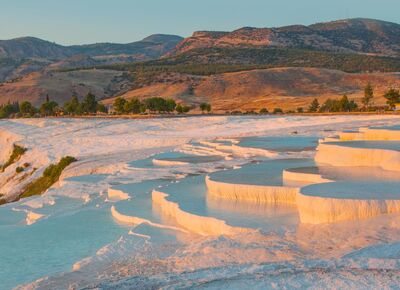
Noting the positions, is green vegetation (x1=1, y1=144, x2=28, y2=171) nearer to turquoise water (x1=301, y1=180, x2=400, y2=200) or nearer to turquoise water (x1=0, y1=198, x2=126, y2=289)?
turquoise water (x1=0, y1=198, x2=126, y2=289)

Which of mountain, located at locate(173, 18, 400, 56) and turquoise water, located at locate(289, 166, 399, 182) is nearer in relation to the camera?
turquoise water, located at locate(289, 166, 399, 182)

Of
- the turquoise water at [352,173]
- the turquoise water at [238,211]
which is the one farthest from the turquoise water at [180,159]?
the turquoise water at [238,211]

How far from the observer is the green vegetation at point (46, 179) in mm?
21484

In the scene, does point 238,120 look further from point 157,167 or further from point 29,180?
point 157,167

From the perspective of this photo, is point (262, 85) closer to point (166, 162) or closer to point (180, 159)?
point (180, 159)

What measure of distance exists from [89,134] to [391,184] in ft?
92.6

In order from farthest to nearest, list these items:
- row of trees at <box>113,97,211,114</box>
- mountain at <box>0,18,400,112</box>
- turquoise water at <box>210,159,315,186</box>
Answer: mountain at <box>0,18,400,112</box> < row of trees at <box>113,97,211,114</box> < turquoise water at <box>210,159,315,186</box>

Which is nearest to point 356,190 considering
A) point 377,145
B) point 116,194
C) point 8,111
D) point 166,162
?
point 377,145

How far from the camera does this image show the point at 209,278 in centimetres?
730

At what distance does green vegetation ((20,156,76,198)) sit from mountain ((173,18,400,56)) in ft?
379

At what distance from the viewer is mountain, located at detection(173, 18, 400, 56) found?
141 m

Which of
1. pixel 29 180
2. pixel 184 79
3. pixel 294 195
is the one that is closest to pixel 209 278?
pixel 294 195

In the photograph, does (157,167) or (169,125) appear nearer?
(157,167)

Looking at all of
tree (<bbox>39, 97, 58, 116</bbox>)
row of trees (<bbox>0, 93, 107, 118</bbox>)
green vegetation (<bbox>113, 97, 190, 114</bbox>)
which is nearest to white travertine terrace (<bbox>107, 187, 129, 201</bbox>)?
green vegetation (<bbox>113, 97, 190, 114</bbox>)
